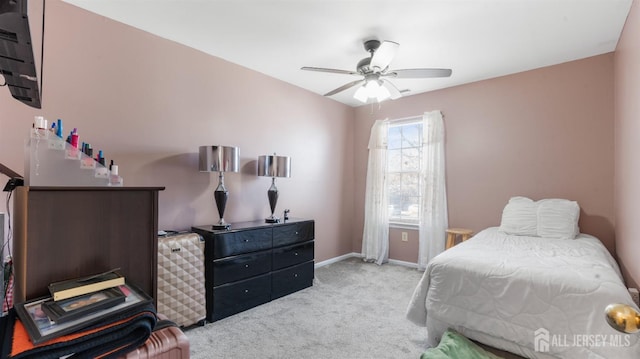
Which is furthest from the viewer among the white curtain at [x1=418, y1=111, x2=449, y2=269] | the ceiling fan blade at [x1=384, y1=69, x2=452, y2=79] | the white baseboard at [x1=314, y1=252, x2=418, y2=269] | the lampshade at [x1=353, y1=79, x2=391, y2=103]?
the white baseboard at [x1=314, y1=252, x2=418, y2=269]

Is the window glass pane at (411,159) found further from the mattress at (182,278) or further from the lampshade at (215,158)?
the mattress at (182,278)

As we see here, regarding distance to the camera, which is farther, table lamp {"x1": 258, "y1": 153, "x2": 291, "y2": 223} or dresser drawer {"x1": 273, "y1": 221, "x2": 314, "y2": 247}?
table lamp {"x1": 258, "y1": 153, "x2": 291, "y2": 223}

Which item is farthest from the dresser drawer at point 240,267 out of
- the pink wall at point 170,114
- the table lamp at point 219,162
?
the pink wall at point 170,114

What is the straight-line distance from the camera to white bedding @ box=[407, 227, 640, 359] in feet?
5.03

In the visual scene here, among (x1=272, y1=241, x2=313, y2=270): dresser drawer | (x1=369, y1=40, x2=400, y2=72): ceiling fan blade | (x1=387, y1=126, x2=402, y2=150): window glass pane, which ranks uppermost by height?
(x1=369, y1=40, x2=400, y2=72): ceiling fan blade

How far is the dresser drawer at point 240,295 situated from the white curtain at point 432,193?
2.21m

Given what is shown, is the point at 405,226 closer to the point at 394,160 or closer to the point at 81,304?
the point at 394,160

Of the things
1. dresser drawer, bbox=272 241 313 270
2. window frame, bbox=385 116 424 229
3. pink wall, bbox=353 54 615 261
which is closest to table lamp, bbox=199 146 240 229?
dresser drawer, bbox=272 241 313 270

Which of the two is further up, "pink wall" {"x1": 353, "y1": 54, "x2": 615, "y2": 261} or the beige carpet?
"pink wall" {"x1": 353, "y1": 54, "x2": 615, "y2": 261}

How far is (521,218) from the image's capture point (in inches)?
121

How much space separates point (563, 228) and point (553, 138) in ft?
3.47

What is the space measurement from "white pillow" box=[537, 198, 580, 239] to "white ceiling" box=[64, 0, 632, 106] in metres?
1.53

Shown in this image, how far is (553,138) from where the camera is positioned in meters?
3.29

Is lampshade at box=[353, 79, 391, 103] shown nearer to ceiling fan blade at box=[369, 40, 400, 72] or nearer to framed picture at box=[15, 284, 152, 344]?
ceiling fan blade at box=[369, 40, 400, 72]
